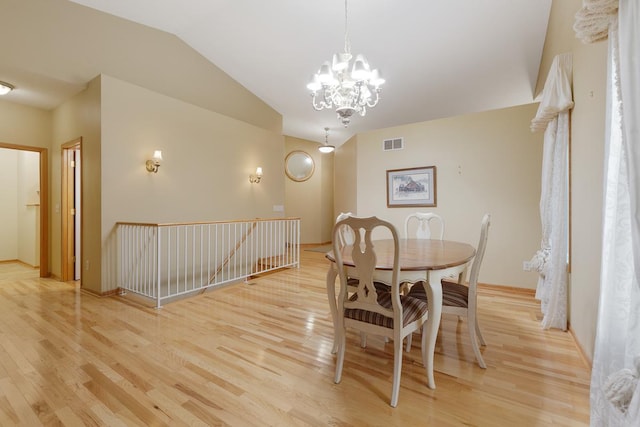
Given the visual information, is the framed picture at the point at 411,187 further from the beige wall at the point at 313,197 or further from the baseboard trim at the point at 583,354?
the beige wall at the point at 313,197

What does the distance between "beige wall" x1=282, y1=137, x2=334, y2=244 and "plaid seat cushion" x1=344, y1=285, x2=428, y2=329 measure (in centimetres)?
605

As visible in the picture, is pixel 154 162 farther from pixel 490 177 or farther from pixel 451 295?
pixel 490 177

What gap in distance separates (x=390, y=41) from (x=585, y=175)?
2.96m

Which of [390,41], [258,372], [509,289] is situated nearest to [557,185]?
[509,289]

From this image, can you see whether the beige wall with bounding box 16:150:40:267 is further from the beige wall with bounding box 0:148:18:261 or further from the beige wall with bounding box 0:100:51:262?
the beige wall with bounding box 0:100:51:262

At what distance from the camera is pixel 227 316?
2.85 meters

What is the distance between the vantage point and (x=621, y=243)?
1.08m

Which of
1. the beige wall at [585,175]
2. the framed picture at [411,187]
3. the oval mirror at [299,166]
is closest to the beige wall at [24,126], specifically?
the oval mirror at [299,166]

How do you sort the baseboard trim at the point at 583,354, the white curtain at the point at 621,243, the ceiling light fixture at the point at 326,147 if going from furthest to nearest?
the ceiling light fixture at the point at 326,147 < the baseboard trim at the point at 583,354 < the white curtain at the point at 621,243

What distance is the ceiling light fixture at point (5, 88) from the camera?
11.6 feet

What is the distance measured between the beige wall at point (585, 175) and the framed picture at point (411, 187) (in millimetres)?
1988

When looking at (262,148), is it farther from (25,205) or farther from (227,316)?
(25,205)

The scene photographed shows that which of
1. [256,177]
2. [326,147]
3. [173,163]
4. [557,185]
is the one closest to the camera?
[557,185]

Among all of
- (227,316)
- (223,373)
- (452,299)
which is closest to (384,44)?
(452,299)
